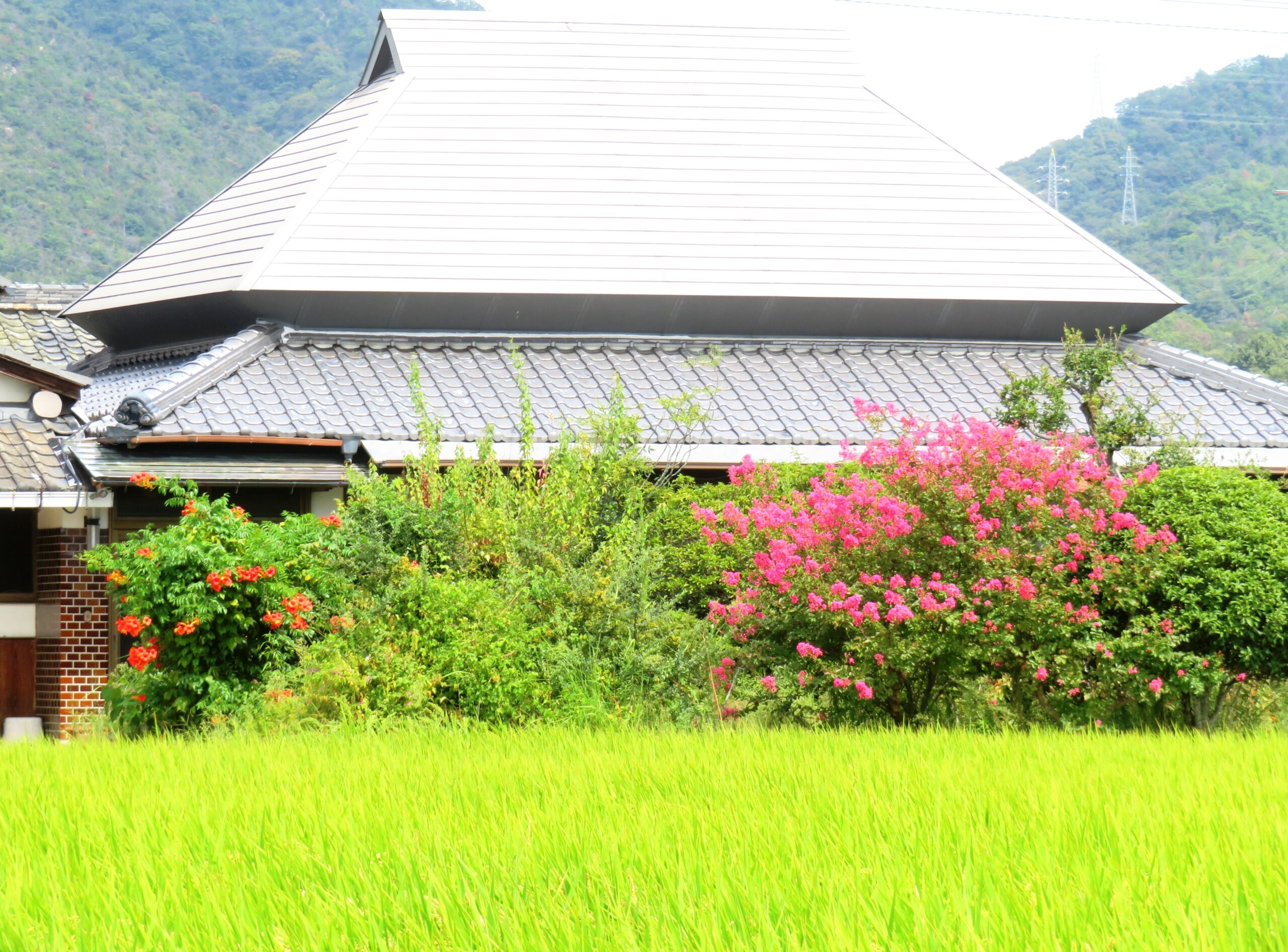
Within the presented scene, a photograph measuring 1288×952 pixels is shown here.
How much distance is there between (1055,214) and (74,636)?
13.8m

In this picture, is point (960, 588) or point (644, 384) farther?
point (644, 384)

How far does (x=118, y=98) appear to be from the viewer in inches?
2092

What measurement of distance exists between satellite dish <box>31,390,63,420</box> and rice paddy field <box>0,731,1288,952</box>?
304 inches

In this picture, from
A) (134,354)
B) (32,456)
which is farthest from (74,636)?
(134,354)

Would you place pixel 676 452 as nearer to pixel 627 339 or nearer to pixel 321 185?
pixel 627 339

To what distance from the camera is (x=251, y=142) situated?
55406mm

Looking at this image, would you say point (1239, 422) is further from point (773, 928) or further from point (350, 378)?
point (773, 928)

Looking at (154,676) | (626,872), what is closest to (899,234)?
(154,676)

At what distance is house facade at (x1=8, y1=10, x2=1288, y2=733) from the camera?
48.4ft

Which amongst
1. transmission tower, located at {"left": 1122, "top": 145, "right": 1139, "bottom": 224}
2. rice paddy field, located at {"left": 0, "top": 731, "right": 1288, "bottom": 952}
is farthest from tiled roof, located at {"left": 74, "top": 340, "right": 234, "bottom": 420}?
transmission tower, located at {"left": 1122, "top": 145, "right": 1139, "bottom": 224}

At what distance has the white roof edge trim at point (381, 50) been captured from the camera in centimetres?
1956

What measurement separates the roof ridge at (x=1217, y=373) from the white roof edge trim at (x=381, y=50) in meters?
10.9

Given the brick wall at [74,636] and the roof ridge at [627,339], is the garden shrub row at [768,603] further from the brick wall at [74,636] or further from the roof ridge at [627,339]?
the roof ridge at [627,339]

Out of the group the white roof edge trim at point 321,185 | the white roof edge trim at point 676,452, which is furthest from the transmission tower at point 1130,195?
the white roof edge trim at point 676,452
